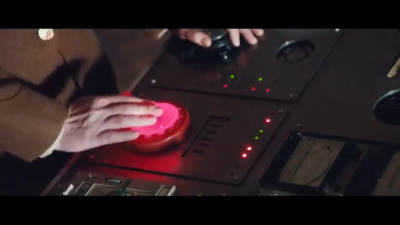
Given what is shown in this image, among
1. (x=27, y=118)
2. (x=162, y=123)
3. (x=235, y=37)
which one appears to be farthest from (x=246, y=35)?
(x=27, y=118)

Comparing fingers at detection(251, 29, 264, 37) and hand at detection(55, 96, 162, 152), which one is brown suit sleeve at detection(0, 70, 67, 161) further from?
fingers at detection(251, 29, 264, 37)

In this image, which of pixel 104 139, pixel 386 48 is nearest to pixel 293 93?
pixel 386 48

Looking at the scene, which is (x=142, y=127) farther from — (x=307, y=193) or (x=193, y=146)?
A: (x=307, y=193)

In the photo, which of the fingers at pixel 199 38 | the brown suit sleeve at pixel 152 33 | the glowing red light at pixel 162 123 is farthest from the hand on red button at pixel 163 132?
the brown suit sleeve at pixel 152 33

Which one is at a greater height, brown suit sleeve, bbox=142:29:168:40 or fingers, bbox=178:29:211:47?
brown suit sleeve, bbox=142:29:168:40

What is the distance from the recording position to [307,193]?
75 centimetres

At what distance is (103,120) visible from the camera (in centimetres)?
99

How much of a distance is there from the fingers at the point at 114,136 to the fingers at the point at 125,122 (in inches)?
0.4

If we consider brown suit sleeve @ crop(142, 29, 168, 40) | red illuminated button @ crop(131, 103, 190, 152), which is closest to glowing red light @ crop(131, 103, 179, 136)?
red illuminated button @ crop(131, 103, 190, 152)

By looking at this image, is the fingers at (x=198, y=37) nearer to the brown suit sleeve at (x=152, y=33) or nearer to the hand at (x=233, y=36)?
the hand at (x=233, y=36)

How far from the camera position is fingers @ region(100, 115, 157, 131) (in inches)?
36.2

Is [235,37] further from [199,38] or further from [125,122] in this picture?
[125,122]

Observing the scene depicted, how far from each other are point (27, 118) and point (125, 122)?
20 centimetres
